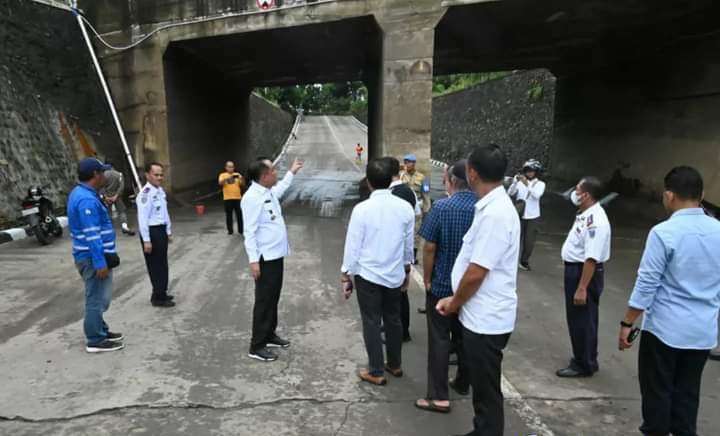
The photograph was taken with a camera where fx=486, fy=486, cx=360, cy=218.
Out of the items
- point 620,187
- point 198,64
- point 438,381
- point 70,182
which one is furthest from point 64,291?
point 620,187

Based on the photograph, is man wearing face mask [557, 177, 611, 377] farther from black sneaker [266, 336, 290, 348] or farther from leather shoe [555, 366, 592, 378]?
black sneaker [266, 336, 290, 348]

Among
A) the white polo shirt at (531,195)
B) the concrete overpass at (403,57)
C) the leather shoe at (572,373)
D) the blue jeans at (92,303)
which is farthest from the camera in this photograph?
the concrete overpass at (403,57)

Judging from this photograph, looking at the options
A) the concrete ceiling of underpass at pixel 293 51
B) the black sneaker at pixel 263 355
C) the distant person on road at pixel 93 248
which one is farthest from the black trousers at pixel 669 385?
the concrete ceiling of underpass at pixel 293 51

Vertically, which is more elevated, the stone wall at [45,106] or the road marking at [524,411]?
the stone wall at [45,106]

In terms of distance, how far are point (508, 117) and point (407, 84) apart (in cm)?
1699

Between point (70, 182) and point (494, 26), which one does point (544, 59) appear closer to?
point (494, 26)

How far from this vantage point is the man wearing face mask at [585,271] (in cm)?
407

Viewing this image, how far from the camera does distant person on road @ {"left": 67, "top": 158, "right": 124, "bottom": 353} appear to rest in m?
4.52

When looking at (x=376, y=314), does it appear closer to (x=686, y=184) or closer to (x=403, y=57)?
(x=686, y=184)

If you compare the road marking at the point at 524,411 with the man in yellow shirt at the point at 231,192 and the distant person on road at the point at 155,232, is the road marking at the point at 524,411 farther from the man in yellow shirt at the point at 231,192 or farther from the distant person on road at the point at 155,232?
the man in yellow shirt at the point at 231,192

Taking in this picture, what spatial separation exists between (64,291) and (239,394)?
13.4ft

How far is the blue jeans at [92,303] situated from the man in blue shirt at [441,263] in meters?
3.14

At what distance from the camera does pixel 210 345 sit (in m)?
4.91

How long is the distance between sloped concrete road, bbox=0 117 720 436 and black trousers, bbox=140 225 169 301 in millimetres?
284
